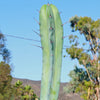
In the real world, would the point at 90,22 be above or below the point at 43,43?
above

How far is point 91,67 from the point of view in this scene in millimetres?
34406

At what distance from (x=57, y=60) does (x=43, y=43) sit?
26.8 inches

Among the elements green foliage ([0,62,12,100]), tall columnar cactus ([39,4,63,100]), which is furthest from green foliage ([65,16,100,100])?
tall columnar cactus ([39,4,63,100])

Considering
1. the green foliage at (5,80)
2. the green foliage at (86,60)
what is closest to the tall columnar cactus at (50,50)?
the green foliage at (5,80)

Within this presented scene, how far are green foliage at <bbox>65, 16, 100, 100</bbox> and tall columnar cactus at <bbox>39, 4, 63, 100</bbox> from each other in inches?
987

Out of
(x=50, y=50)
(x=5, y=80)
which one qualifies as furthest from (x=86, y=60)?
(x=50, y=50)

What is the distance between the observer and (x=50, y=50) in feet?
28.6

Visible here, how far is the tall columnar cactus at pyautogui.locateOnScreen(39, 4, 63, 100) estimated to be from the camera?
8.62 m

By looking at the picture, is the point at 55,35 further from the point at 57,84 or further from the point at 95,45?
the point at 95,45

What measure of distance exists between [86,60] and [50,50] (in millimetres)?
26444

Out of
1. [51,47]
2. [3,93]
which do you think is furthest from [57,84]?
[3,93]

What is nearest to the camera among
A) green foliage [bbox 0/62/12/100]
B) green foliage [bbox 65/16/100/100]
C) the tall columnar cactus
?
the tall columnar cactus

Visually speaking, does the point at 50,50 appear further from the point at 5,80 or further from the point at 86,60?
the point at 86,60

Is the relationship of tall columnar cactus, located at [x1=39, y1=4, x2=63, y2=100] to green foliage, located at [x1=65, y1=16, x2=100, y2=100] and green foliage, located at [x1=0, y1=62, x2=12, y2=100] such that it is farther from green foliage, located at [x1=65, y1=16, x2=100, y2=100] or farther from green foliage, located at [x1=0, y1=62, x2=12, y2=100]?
green foliage, located at [x1=65, y1=16, x2=100, y2=100]
